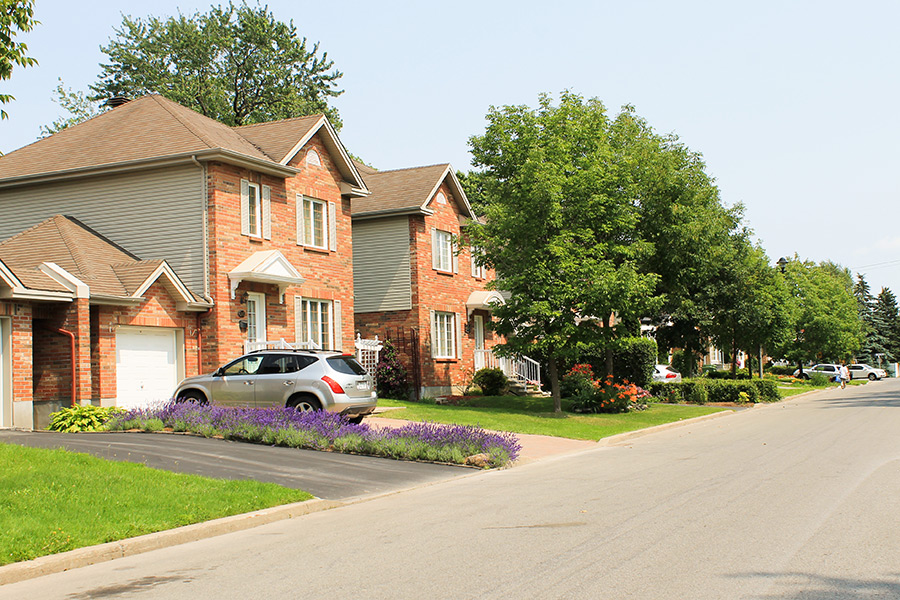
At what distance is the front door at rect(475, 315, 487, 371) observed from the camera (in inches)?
1387

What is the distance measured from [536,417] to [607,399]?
390 cm

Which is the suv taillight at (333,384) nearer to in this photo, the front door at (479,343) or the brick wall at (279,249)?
the brick wall at (279,249)

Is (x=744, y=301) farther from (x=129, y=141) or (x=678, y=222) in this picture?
(x=129, y=141)

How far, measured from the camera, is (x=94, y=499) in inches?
393

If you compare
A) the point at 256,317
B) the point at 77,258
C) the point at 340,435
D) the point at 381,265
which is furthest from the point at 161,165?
the point at 340,435

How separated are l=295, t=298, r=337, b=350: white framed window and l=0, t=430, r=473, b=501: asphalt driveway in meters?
9.41

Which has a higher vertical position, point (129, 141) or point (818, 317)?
point (129, 141)

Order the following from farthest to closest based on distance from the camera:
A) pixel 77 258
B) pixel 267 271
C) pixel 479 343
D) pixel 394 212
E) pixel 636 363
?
pixel 479 343 < pixel 636 363 < pixel 394 212 < pixel 267 271 < pixel 77 258

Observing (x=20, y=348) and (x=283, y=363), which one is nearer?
(x=20, y=348)

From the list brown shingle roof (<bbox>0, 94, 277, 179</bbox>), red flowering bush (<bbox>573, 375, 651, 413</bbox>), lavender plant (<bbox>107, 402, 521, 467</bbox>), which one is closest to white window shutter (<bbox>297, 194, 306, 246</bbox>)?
brown shingle roof (<bbox>0, 94, 277, 179</bbox>)

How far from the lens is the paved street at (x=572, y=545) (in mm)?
6570

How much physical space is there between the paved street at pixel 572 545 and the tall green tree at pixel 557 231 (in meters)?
11.9

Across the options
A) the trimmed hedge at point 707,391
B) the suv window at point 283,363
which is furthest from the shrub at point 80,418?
the trimmed hedge at point 707,391

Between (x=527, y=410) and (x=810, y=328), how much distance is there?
4016 centimetres
